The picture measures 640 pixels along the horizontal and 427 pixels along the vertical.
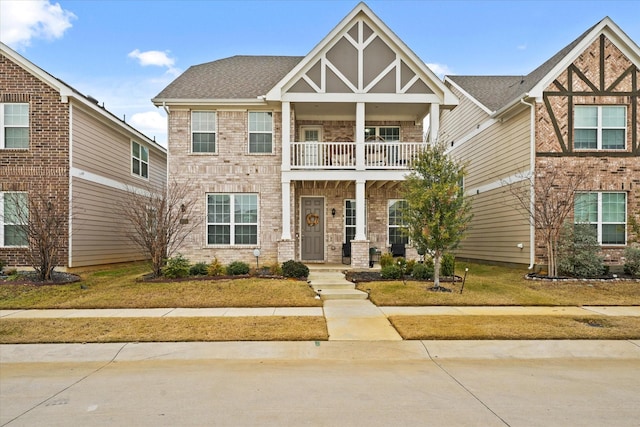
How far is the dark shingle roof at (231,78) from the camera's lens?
15.8m

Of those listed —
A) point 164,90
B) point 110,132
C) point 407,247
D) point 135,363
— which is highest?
point 164,90

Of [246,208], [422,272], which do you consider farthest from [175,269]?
[422,272]

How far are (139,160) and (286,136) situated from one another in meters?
9.14

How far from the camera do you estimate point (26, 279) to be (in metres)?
12.3

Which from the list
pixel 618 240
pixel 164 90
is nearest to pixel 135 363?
pixel 164 90

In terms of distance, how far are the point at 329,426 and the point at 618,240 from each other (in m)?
14.9

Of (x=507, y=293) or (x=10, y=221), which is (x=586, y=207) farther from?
(x=10, y=221)

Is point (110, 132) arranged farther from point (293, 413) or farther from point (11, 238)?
point (293, 413)

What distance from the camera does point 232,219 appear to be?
51.8 ft

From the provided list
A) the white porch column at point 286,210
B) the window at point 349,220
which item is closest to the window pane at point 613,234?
the window at point 349,220

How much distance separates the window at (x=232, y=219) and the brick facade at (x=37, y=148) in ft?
15.6

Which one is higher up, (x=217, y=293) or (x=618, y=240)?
(x=618, y=240)

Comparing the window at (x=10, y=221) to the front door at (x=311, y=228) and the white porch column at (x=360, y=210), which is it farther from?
the white porch column at (x=360, y=210)

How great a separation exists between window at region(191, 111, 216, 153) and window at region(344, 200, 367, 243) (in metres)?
5.57
